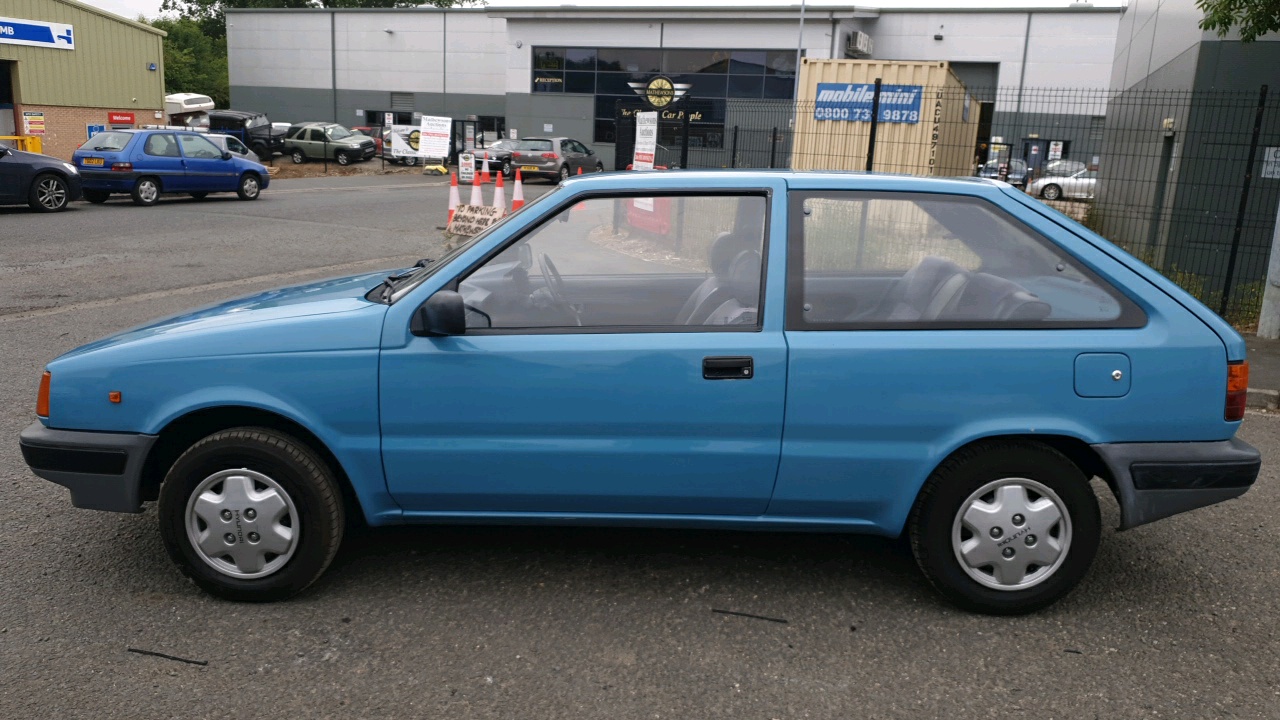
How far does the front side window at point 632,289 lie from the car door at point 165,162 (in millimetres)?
19388

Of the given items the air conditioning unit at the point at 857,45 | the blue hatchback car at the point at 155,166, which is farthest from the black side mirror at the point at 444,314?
the air conditioning unit at the point at 857,45

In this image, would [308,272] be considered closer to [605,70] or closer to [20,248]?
[20,248]

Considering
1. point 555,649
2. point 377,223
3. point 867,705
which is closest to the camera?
point 867,705

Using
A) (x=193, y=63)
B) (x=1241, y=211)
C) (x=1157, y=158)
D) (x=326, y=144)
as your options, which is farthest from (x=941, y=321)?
(x=193, y=63)

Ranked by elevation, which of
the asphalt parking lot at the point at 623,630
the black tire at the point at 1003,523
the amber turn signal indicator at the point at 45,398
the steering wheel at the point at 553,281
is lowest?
the asphalt parking lot at the point at 623,630

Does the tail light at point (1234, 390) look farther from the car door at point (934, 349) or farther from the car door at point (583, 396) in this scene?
the car door at point (583, 396)

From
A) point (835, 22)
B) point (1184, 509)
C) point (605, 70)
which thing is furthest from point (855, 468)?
point (605, 70)

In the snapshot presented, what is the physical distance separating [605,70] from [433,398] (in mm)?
41850

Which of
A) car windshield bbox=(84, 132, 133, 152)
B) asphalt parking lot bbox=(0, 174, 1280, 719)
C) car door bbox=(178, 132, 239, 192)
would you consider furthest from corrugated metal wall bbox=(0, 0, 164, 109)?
asphalt parking lot bbox=(0, 174, 1280, 719)

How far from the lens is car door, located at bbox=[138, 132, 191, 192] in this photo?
67.5 feet

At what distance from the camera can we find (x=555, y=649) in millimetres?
3455

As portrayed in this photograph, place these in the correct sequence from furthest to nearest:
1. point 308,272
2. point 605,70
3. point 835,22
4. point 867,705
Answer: point 605,70 < point 835,22 < point 308,272 < point 867,705

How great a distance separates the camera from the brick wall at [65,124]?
116 ft

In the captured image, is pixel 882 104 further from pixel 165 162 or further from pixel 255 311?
pixel 165 162
